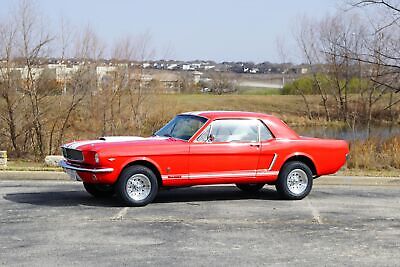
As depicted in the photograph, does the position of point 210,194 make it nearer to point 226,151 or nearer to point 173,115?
point 226,151

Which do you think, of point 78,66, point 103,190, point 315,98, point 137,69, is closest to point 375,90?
point 315,98

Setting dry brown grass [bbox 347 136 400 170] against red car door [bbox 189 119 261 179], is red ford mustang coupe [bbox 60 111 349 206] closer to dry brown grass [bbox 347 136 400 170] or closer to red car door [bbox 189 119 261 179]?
red car door [bbox 189 119 261 179]

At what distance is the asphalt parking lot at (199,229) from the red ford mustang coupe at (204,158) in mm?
343

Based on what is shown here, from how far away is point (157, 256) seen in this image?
6762mm

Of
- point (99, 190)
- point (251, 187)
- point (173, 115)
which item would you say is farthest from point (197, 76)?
point (99, 190)

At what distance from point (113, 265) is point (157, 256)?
0.56m

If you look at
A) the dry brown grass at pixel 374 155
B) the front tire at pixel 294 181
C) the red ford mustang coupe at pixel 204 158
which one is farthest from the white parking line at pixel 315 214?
the dry brown grass at pixel 374 155

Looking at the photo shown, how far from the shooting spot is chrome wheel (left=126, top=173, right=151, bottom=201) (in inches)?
373

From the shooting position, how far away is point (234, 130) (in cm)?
1030

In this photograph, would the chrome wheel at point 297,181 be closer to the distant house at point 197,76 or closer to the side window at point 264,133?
the side window at point 264,133

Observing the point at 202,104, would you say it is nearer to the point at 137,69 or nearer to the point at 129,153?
the point at 137,69

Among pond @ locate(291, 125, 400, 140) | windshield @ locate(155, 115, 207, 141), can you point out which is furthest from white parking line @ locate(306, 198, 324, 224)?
pond @ locate(291, 125, 400, 140)

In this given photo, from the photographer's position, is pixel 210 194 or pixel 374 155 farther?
pixel 374 155

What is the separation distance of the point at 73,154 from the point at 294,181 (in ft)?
11.7
